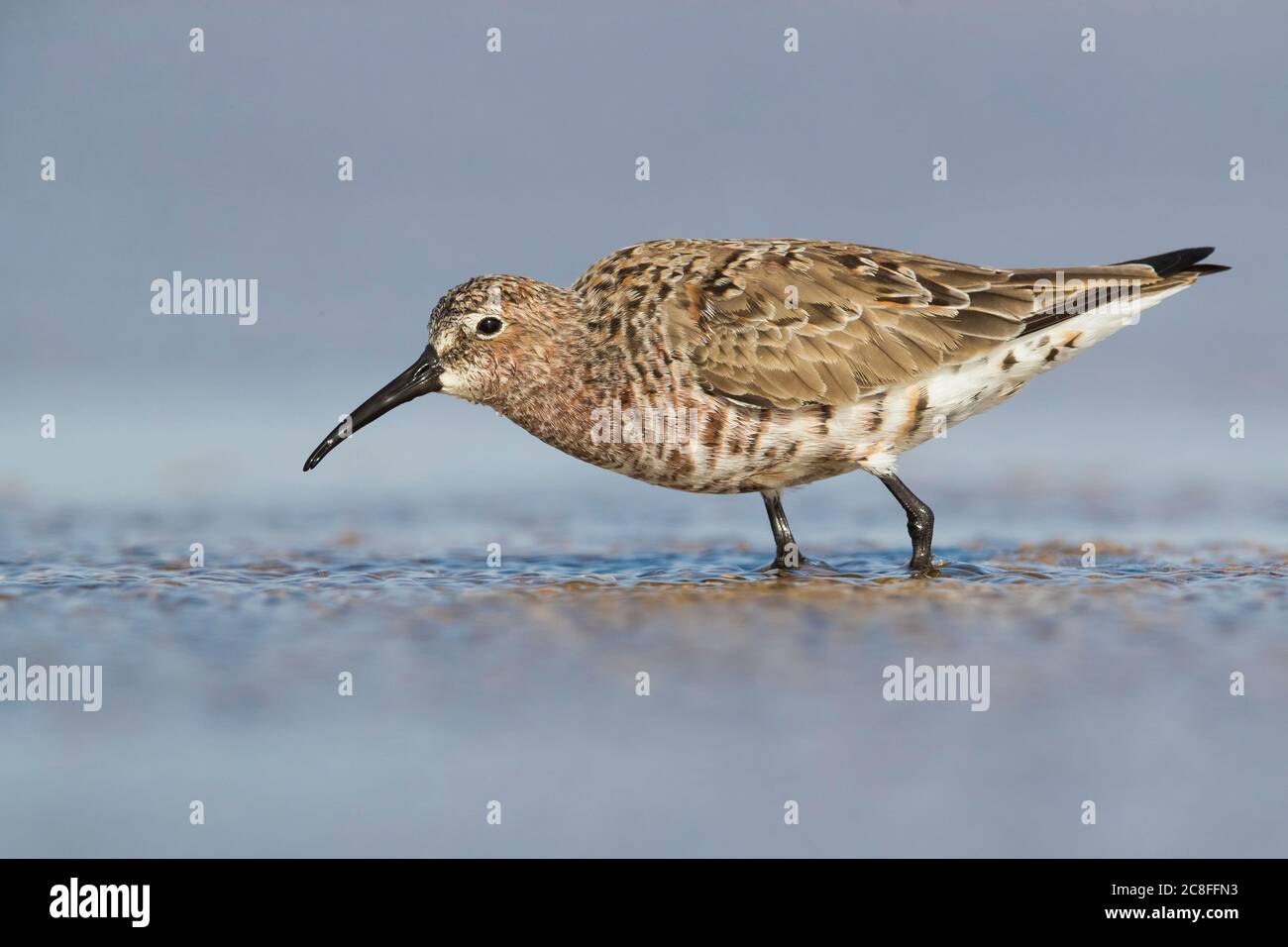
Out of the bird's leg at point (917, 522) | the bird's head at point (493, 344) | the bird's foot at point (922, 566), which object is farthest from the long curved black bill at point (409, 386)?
the bird's foot at point (922, 566)

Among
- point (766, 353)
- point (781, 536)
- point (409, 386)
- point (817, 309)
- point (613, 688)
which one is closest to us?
point (613, 688)

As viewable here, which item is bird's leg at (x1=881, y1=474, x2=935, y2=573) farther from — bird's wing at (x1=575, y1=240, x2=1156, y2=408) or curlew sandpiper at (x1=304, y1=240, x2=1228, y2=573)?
bird's wing at (x1=575, y1=240, x2=1156, y2=408)

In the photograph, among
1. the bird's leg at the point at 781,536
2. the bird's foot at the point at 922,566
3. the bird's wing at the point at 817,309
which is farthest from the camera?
the bird's leg at the point at 781,536

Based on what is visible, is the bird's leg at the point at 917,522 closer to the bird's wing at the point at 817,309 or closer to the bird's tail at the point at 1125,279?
the bird's wing at the point at 817,309

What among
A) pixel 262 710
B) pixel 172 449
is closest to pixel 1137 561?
pixel 262 710

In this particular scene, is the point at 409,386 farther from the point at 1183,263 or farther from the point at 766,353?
the point at 1183,263

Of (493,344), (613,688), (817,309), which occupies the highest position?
(817,309)

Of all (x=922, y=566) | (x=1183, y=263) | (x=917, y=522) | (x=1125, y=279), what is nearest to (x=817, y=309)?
(x=917, y=522)
